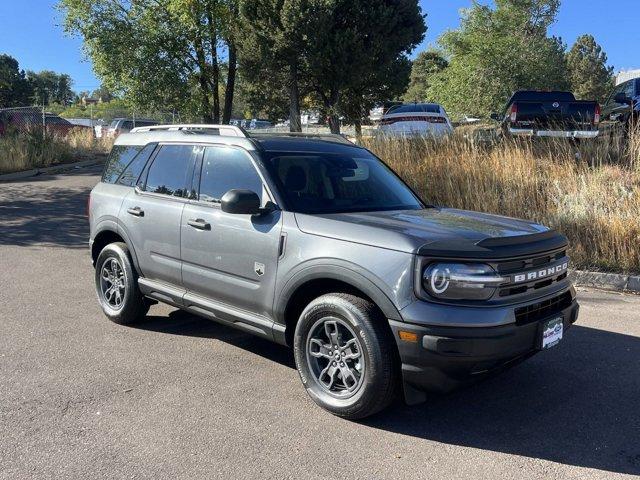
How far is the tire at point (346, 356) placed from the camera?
11.4 ft

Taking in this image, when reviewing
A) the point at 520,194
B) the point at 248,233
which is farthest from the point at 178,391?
the point at 520,194

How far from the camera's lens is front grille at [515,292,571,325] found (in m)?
3.47

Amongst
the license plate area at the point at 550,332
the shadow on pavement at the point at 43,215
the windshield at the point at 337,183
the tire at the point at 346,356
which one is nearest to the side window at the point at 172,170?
the windshield at the point at 337,183

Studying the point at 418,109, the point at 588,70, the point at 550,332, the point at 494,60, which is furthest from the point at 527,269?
the point at 588,70

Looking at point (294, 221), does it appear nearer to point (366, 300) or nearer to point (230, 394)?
point (366, 300)

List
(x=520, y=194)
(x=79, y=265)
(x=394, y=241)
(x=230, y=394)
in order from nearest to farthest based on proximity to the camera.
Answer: (x=394, y=241) < (x=230, y=394) < (x=79, y=265) < (x=520, y=194)

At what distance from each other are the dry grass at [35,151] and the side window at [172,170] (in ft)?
46.3

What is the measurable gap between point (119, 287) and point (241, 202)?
7.41ft

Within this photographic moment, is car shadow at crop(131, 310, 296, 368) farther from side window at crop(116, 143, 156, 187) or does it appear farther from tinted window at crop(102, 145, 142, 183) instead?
tinted window at crop(102, 145, 142, 183)

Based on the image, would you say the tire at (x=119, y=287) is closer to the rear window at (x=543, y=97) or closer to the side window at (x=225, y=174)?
the side window at (x=225, y=174)

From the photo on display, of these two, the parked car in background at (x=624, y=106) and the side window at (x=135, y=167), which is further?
the parked car in background at (x=624, y=106)

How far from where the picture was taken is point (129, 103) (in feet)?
67.5

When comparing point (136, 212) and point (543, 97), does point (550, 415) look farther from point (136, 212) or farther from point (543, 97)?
point (543, 97)

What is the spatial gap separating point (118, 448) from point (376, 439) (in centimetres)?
151
